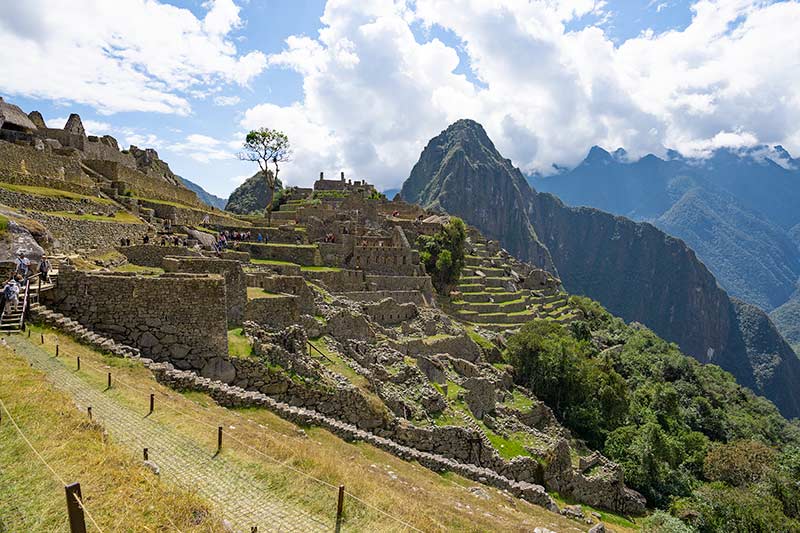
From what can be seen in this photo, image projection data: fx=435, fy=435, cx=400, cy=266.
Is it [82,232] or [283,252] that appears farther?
[283,252]

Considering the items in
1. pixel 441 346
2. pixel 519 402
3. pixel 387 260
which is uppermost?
pixel 387 260

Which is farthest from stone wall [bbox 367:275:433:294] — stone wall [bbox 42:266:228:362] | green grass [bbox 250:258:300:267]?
stone wall [bbox 42:266:228:362]

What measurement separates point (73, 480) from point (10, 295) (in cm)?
799

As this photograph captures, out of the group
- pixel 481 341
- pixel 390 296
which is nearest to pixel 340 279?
pixel 390 296

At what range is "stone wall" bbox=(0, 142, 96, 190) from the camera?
20.3 m

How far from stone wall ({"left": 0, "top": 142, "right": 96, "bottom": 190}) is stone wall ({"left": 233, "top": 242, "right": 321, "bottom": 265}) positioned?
29.7ft

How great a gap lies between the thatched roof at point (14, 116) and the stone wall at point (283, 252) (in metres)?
16.4

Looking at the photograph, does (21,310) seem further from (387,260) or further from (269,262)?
(387,260)

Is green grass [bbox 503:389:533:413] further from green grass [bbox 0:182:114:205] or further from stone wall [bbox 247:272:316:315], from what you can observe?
green grass [bbox 0:182:114:205]

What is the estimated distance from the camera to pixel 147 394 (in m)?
9.61

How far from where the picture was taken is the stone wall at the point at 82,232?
666 inches

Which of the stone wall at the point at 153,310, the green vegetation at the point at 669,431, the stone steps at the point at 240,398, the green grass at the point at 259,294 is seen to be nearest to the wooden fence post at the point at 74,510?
the stone steps at the point at 240,398

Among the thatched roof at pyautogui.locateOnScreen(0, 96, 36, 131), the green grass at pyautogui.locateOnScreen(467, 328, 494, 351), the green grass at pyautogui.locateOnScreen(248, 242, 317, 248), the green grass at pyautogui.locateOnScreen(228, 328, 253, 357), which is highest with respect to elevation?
the thatched roof at pyautogui.locateOnScreen(0, 96, 36, 131)

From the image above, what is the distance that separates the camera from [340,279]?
103 feet
